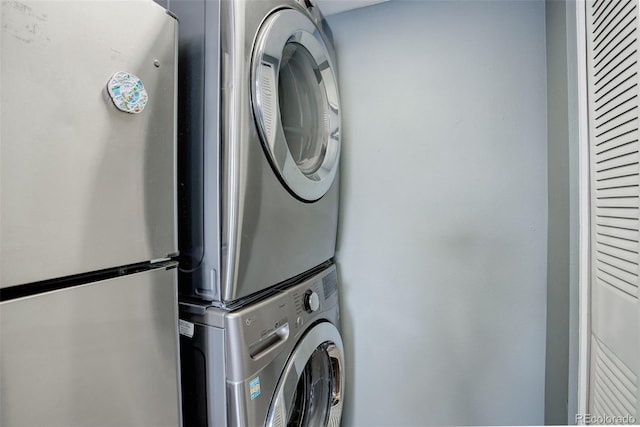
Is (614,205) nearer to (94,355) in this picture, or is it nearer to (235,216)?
(235,216)

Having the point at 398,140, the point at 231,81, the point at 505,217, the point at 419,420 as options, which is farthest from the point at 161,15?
the point at 419,420

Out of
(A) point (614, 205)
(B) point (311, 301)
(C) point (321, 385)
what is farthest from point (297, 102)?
(C) point (321, 385)

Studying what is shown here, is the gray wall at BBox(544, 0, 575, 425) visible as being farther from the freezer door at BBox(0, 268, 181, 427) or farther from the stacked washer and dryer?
the freezer door at BBox(0, 268, 181, 427)

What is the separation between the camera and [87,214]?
41cm

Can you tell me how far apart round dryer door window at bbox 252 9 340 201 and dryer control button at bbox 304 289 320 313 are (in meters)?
0.33

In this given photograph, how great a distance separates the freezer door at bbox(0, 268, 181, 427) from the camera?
0.35 metres

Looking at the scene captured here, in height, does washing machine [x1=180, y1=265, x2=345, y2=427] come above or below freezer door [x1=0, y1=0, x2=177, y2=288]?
below

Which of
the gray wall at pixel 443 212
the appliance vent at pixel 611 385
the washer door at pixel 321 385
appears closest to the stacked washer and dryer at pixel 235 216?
the washer door at pixel 321 385

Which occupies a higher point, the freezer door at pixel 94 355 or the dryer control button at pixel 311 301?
the freezer door at pixel 94 355

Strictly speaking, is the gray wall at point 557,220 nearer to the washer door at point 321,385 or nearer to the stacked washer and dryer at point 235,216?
the washer door at point 321,385

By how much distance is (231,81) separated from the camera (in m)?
0.64

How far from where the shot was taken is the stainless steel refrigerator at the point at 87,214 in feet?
1.13

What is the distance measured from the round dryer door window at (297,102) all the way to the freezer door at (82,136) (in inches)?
9.4

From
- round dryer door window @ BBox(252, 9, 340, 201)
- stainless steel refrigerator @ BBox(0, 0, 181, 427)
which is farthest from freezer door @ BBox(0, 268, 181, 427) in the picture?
round dryer door window @ BBox(252, 9, 340, 201)
